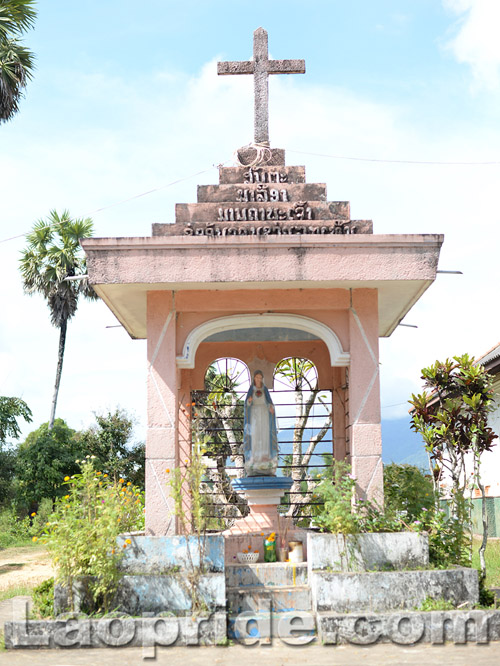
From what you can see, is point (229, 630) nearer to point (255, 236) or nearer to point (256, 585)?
point (256, 585)

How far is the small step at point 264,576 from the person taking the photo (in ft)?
29.2

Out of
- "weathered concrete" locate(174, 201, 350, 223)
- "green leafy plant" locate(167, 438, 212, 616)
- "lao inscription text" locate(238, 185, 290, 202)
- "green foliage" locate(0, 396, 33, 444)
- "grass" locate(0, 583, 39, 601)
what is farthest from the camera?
"green foliage" locate(0, 396, 33, 444)

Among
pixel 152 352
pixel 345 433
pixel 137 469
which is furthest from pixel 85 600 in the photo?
pixel 137 469

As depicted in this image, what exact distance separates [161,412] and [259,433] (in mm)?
2001

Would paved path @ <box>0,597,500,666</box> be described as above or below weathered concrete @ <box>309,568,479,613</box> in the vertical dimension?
below

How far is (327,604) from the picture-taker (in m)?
8.14

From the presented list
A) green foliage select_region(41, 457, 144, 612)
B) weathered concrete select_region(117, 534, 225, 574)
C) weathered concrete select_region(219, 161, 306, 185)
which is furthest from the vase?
weathered concrete select_region(219, 161, 306, 185)

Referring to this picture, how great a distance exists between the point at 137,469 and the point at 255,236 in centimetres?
2016

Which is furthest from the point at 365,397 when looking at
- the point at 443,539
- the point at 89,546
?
the point at 89,546

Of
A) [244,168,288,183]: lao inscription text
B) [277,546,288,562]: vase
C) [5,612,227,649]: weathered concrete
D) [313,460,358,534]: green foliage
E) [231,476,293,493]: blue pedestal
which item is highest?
[244,168,288,183]: lao inscription text

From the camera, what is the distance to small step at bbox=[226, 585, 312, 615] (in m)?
8.48

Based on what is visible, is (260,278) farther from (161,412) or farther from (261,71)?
(261,71)

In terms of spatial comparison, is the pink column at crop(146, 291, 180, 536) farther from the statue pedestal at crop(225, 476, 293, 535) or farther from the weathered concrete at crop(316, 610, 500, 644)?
the weathered concrete at crop(316, 610, 500, 644)

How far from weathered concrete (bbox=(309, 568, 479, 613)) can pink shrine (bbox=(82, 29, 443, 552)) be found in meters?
1.28
